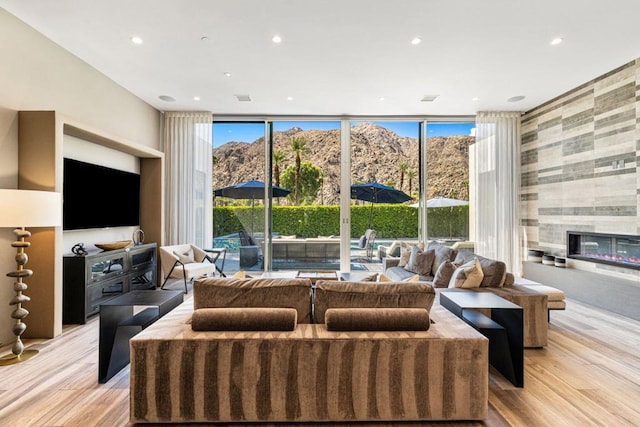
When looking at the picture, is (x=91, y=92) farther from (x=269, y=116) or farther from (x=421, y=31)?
(x=421, y=31)

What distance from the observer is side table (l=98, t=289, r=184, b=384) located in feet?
7.94

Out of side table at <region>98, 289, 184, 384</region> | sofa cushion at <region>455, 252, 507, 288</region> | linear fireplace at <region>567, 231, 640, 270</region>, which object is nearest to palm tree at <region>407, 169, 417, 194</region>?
linear fireplace at <region>567, 231, 640, 270</region>

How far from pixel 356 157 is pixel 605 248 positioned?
401 cm

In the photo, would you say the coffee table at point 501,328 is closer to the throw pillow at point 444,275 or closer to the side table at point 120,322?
the throw pillow at point 444,275

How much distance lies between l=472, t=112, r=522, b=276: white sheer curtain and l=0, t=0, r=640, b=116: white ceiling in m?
0.81

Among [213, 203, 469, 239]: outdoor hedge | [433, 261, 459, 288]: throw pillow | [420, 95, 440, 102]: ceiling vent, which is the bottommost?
[433, 261, 459, 288]: throw pillow

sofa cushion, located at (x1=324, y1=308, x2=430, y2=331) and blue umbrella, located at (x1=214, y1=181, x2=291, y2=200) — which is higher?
blue umbrella, located at (x1=214, y1=181, x2=291, y2=200)

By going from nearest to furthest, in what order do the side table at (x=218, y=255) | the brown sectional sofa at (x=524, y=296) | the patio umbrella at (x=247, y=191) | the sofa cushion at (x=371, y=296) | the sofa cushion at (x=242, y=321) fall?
1. the sofa cushion at (x=242, y=321)
2. the sofa cushion at (x=371, y=296)
3. the brown sectional sofa at (x=524, y=296)
4. the side table at (x=218, y=255)
5. the patio umbrella at (x=247, y=191)

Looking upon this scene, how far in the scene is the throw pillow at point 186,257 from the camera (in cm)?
515

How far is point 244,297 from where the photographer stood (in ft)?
6.97

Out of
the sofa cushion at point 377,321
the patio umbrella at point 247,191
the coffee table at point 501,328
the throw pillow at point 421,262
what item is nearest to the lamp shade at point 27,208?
the sofa cushion at point 377,321

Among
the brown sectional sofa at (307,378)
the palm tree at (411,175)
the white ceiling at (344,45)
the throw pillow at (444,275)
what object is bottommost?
the brown sectional sofa at (307,378)

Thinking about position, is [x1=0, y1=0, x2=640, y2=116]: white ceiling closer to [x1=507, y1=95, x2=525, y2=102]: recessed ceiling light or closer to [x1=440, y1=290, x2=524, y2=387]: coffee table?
[x1=507, y1=95, x2=525, y2=102]: recessed ceiling light

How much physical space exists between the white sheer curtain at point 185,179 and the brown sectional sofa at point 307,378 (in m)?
4.32
